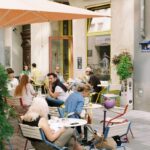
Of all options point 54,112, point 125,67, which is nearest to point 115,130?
point 54,112

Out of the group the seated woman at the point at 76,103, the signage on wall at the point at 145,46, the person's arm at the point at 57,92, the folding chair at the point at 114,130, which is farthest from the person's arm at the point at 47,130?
the signage on wall at the point at 145,46

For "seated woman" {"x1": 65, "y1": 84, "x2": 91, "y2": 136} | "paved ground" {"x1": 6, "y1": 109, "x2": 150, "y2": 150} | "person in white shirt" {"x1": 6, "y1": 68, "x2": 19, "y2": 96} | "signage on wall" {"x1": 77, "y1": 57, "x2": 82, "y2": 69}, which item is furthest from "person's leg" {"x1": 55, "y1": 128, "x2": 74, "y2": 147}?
"signage on wall" {"x1": 77, "y1": 57, "x2": 82, "y2": 69}

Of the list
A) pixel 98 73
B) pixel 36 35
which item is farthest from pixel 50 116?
pixel 36 35

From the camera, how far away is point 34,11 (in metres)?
7.53

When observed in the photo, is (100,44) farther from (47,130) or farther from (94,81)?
(47,130)

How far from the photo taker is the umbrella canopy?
7.15m

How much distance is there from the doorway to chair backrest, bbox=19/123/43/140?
43.9 feet

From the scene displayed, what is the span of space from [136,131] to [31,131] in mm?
4263

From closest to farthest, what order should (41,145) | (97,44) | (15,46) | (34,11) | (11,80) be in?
(41,145), (34,11), (11,80), (97,44), (15,46)

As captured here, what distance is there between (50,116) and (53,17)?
208cm

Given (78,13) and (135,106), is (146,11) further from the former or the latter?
(78,13)

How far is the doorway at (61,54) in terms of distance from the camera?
1969 centimetres

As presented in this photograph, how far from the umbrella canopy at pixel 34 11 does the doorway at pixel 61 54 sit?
10268 millimetres

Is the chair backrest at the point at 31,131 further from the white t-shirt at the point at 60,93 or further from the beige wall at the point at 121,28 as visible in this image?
the beige wall at the point at 121,28
